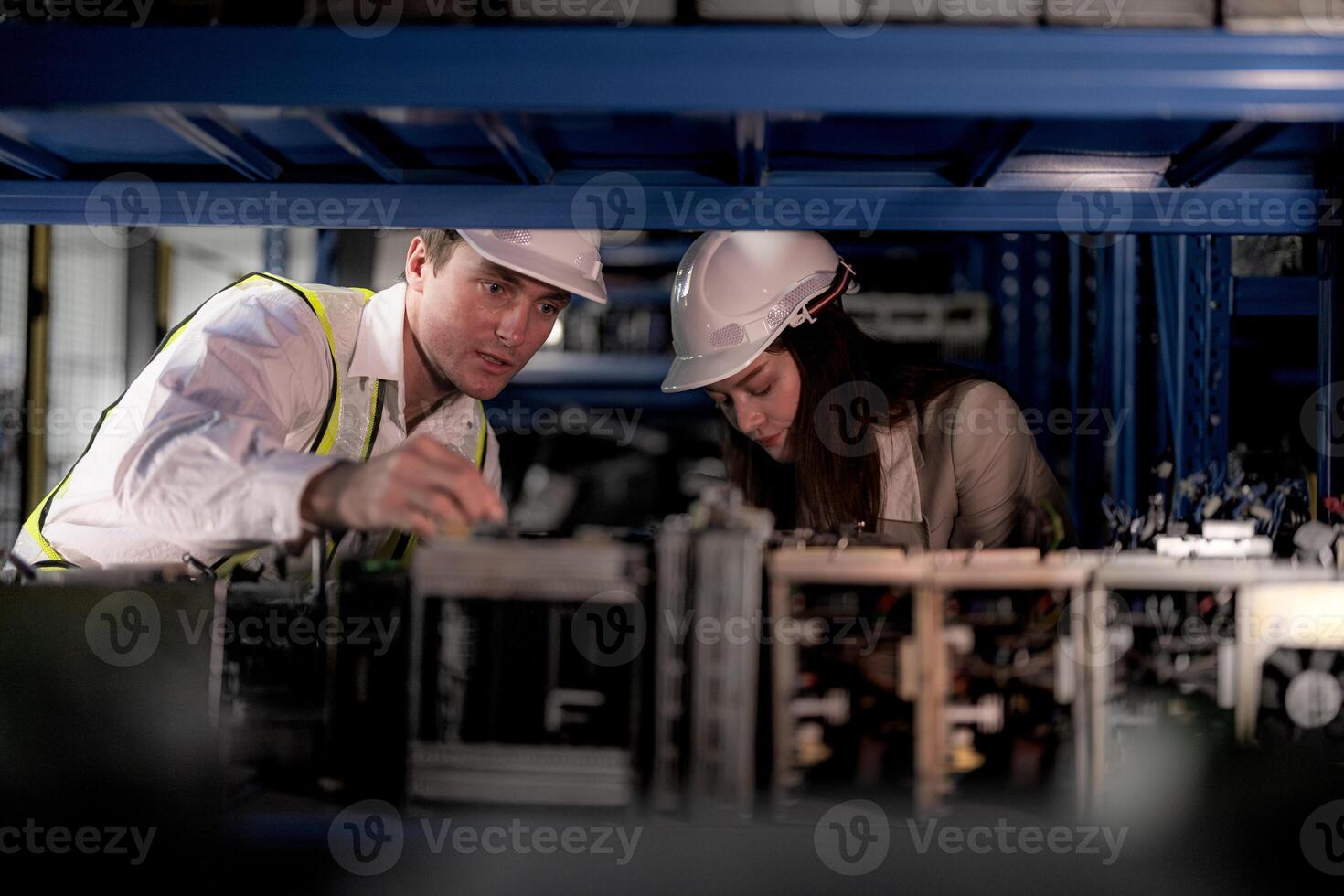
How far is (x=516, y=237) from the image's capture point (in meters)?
2.04

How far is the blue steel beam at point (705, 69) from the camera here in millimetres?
1209

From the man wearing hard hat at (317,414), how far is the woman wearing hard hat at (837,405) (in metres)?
0.29

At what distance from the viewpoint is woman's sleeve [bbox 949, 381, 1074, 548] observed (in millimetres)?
2305

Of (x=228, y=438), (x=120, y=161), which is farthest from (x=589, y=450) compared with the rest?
(x=228, y=438)

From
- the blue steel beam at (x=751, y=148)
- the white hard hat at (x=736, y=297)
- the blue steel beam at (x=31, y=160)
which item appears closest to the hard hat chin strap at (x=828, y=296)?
the white hard hat at (x=736, y=297)

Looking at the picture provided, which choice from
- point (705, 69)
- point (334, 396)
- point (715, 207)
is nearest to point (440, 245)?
point (334, 396)

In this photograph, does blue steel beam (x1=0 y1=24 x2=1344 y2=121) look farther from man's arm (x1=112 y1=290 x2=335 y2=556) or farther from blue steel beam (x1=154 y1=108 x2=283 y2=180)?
man's arm (x1=112 y1=290 x2=335 y2=556)

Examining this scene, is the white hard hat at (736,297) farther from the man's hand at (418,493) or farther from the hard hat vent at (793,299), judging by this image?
the man's hand at (418,493)

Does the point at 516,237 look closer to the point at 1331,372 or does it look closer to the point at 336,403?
the point at 336,403

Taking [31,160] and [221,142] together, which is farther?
[31,160]

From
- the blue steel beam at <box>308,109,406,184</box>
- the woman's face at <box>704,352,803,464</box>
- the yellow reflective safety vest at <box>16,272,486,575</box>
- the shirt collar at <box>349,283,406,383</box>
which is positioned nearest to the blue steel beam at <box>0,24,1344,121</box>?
the blue steel beam at <box>308,109,406,184</box>

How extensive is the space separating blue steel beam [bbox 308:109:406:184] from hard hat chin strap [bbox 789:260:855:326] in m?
0.92

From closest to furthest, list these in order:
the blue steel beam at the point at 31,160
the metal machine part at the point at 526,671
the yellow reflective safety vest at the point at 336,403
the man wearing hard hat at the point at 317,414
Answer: the metal machine part at the point at 526,671, the man wearing hard hat at the point at 317,414, the blue steel beam at the point at 31,160, the yellow reflective safety vest at the point at 336,403

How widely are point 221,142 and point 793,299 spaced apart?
3.88 feet
